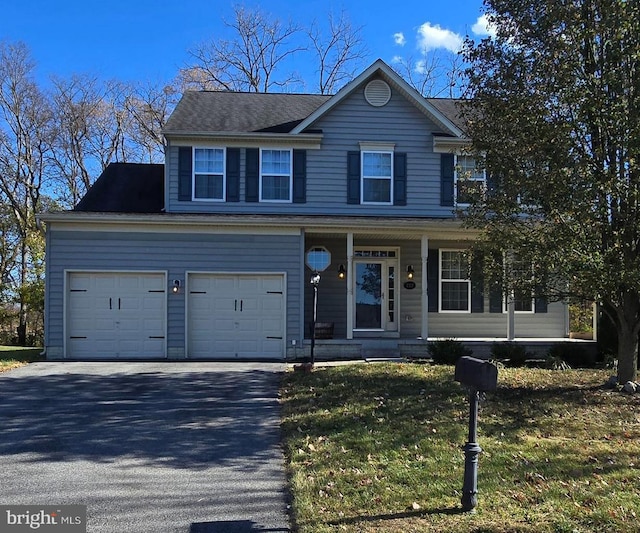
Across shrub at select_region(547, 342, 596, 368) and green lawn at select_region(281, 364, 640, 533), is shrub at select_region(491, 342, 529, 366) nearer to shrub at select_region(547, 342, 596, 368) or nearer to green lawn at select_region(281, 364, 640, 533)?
shrub at select_region(547, 342, 596, 368)

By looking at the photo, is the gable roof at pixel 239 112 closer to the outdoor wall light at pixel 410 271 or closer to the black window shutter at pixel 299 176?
the black window shutter at pixel 299 176

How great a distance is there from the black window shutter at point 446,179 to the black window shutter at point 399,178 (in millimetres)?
1091

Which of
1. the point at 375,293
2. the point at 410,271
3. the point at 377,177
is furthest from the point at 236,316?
the point at 377,177

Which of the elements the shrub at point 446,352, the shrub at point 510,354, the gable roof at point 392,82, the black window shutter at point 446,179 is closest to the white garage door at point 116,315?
the gable roof at point 392,82

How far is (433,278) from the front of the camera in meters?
15.6

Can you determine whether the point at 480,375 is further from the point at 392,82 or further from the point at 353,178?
the point at 392,82

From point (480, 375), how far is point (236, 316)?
1018 centimetres

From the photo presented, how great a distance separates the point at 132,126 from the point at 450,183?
2223 centimetres

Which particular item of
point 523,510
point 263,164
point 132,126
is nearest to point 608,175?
point 523,510

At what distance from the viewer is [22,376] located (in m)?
10.7

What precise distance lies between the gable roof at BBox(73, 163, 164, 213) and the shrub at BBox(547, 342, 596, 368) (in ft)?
36.7

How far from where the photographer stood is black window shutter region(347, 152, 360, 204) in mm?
15258

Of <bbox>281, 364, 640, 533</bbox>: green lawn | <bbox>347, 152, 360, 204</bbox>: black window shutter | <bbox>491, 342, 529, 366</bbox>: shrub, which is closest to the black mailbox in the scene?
<bbox>281, 364, 640, 533</bbox>: green lawn

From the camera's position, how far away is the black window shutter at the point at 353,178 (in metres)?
15.3
